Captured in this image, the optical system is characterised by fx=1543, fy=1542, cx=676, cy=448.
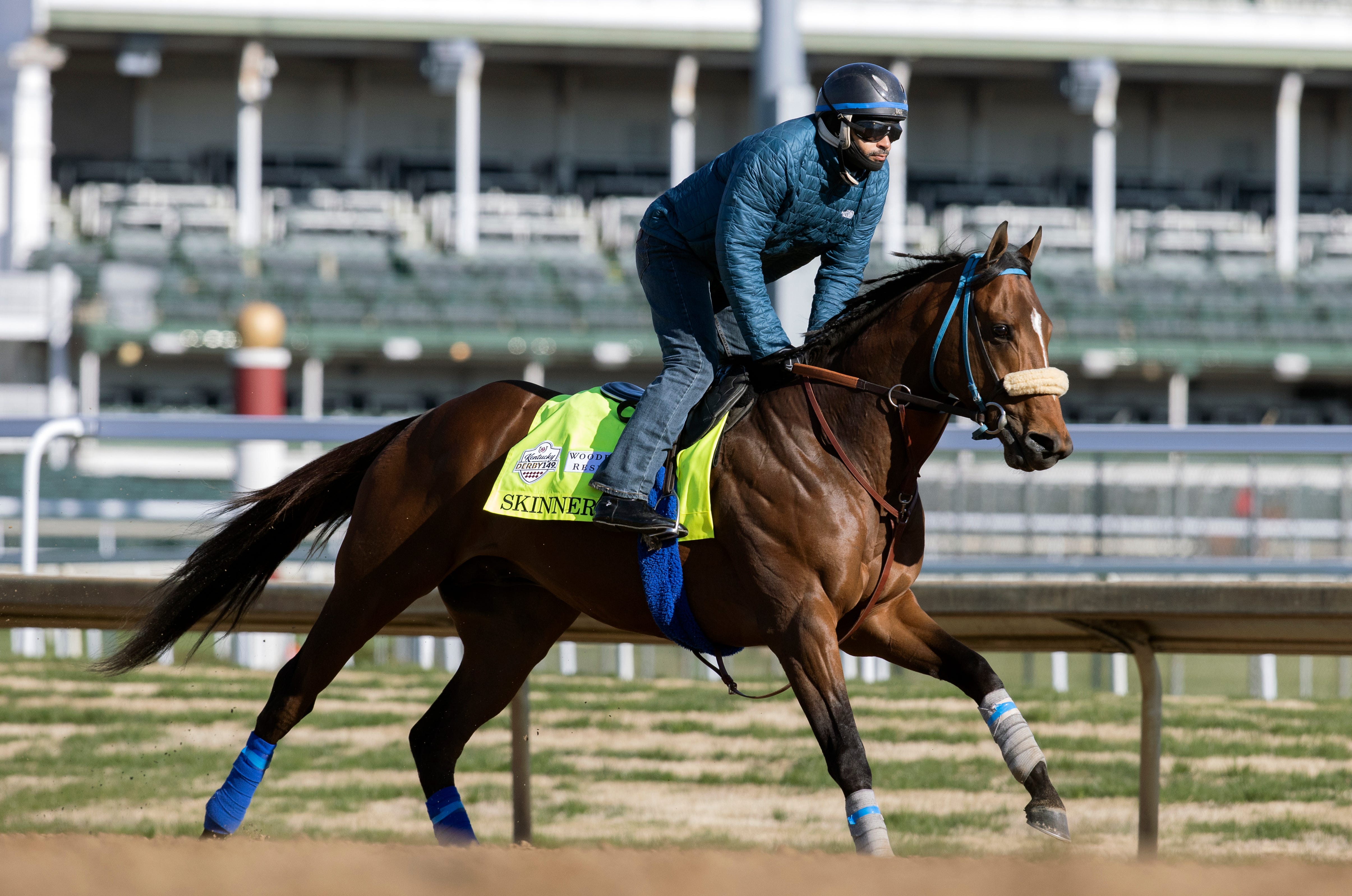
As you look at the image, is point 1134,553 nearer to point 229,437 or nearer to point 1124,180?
point 229,437

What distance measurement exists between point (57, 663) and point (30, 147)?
652 inches

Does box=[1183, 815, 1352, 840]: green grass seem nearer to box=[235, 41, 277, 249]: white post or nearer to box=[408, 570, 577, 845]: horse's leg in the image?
box=[408, 570, 577, 845]: horse's leg

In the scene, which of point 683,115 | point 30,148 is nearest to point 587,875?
point 683,115

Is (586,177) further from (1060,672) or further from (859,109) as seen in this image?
(859,109)

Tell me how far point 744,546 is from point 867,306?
695mm

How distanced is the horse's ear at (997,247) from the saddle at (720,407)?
668 millimetres

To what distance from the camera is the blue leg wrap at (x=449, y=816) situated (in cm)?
406

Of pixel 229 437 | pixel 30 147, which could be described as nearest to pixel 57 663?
pixel 229 437

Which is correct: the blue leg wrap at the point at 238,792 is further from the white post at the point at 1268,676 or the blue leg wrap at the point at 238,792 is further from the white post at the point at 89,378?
the white post at the point at 89,378

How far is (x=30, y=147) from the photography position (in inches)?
827

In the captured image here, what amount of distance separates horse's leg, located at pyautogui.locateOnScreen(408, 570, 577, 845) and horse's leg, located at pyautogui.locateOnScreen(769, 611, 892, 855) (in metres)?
0.96

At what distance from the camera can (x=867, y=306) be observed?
12.5ft

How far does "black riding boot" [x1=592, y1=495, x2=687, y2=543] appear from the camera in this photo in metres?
3.66

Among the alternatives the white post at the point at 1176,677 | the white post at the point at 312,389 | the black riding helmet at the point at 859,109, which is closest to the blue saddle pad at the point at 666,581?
the black riding helmet at the point at 859,109
